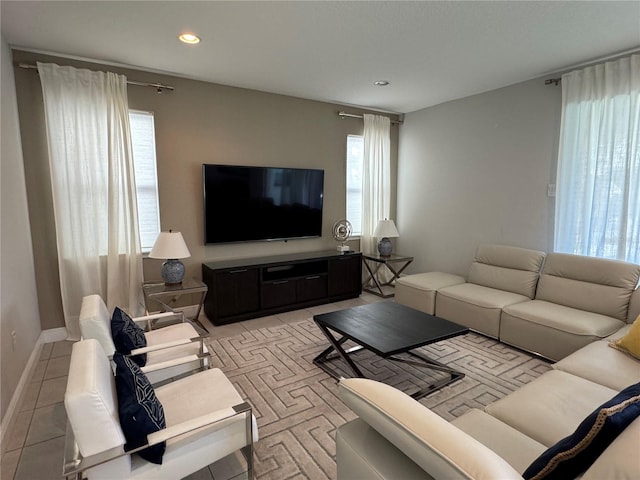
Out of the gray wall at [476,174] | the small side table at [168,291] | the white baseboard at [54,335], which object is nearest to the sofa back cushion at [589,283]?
the gray wall at [476,174]

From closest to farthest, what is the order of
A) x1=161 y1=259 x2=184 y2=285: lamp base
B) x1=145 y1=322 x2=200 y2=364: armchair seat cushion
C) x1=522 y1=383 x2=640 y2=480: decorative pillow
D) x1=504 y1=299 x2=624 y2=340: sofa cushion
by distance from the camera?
1. x1=522 y1=383 x2=640 y2=480: decorative pillow
2. x1=145 y1=322 x2=200 y2=364: armchair seat cushion
3. x1=504 y1=299 x2=624 y2=340: sofa cushion
4. x1=161 y1=259 x2=184 y2=285: lamp base

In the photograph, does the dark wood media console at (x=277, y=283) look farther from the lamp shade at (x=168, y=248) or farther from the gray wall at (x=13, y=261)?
the gray wall at (x=13, y=261)

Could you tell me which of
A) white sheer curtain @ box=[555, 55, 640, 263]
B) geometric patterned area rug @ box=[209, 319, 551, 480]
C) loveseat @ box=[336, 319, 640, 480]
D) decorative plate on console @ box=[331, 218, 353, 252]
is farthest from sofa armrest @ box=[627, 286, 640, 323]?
decorative plate on console @ box=[331, 218, 353, 252]

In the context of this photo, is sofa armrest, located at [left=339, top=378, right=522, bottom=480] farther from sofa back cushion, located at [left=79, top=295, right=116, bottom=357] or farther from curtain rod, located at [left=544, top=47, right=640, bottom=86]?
curtain rod, located at [left=544, top=47, right=640, bottom=86]

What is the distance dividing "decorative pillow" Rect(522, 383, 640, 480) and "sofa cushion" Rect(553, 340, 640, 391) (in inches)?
45.7

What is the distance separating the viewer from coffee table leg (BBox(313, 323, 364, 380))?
261cm

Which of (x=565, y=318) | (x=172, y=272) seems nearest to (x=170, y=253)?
(x=172, y=272)

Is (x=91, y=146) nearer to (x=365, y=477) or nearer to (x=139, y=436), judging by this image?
(x=139, y=436)

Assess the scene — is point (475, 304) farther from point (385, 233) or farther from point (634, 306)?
point (385, 233)

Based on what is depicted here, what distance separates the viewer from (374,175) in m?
5.23

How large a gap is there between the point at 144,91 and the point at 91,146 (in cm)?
80

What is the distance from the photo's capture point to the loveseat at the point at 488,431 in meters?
0.83

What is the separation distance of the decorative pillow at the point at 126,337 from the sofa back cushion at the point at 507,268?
352 centimetres

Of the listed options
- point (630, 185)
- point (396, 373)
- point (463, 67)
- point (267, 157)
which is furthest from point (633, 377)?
point (267, 157)
